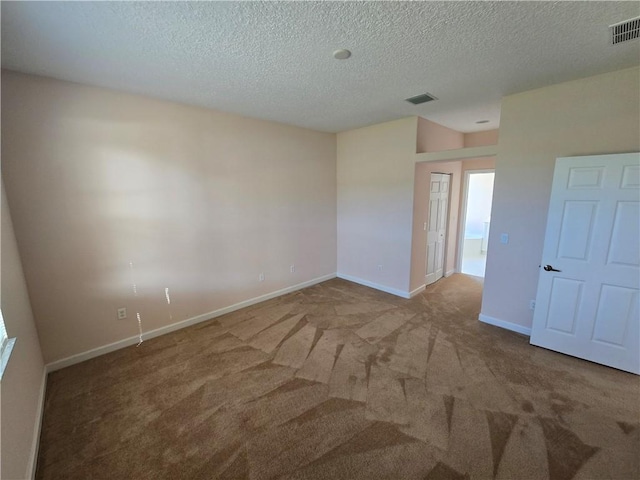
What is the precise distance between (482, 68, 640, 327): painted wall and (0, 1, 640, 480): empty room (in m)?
0.02

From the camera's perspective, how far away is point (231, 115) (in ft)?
11.7

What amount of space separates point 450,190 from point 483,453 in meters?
4.31

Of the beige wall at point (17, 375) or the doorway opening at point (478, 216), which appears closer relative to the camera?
the beige wall at point (17, 375)

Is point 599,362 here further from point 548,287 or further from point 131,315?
point 131,315

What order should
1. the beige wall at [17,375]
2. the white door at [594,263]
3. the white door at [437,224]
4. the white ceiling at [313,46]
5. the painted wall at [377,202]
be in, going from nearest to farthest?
the beige wall at [17,375]
the white ceiling at [313,46]
the white door at [594,263]
the painted wall at [377,202]
the white door at [437,224]

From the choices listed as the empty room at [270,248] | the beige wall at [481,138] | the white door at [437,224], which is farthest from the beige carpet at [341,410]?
the beige wall at [481,138]

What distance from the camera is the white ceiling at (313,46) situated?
156 centimetres

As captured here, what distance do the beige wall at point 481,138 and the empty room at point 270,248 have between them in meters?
0.88

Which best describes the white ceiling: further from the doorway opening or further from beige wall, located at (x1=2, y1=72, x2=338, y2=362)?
the doorway opening

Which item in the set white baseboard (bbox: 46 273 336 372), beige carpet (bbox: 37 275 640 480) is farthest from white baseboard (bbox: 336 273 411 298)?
beige carpet (bbox: 37 275 640 480)

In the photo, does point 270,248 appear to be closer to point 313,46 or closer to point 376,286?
point 376,286

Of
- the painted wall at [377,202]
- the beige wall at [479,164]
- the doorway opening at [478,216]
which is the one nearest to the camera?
the painted wall at [377,202]

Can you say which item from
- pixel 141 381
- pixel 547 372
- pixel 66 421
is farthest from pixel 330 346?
pixel 66 421

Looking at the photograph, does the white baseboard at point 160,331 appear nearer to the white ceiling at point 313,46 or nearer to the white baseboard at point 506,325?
the white ceiling at point 313,46
